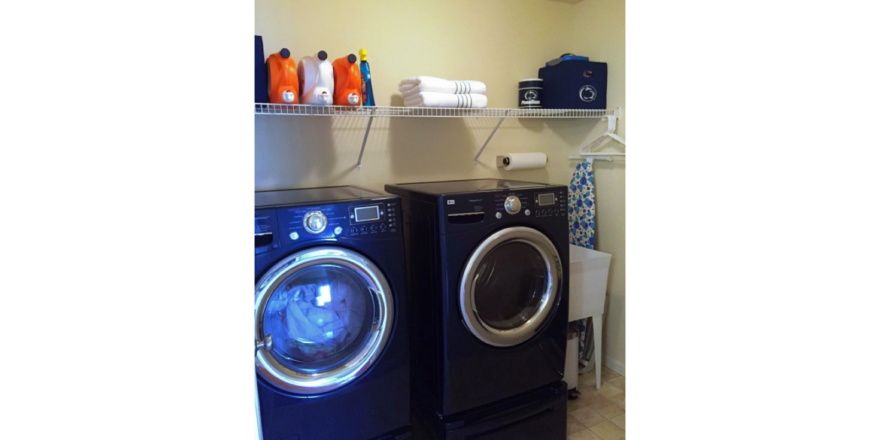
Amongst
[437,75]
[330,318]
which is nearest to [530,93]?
[437,75]

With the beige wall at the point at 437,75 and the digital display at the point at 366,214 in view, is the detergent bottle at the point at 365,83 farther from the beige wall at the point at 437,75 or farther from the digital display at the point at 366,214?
the digital display at the point at 366,214

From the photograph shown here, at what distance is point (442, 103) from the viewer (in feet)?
7.48

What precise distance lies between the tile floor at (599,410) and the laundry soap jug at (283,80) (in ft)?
6.74

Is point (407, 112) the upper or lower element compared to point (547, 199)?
upper

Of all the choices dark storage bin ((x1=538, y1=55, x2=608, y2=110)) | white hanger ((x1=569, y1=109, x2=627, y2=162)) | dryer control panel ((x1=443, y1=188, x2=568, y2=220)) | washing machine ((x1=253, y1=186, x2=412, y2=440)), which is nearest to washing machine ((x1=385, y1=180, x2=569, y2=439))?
dryer control panel ((x1=443, y1=188, x2=568, y2=220))

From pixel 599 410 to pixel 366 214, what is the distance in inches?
68.9

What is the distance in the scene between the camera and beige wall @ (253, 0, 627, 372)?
2312mm

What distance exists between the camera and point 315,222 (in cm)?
172

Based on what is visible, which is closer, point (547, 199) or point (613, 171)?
point (547, 199)

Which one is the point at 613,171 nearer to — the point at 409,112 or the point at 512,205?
the point at 512,205
